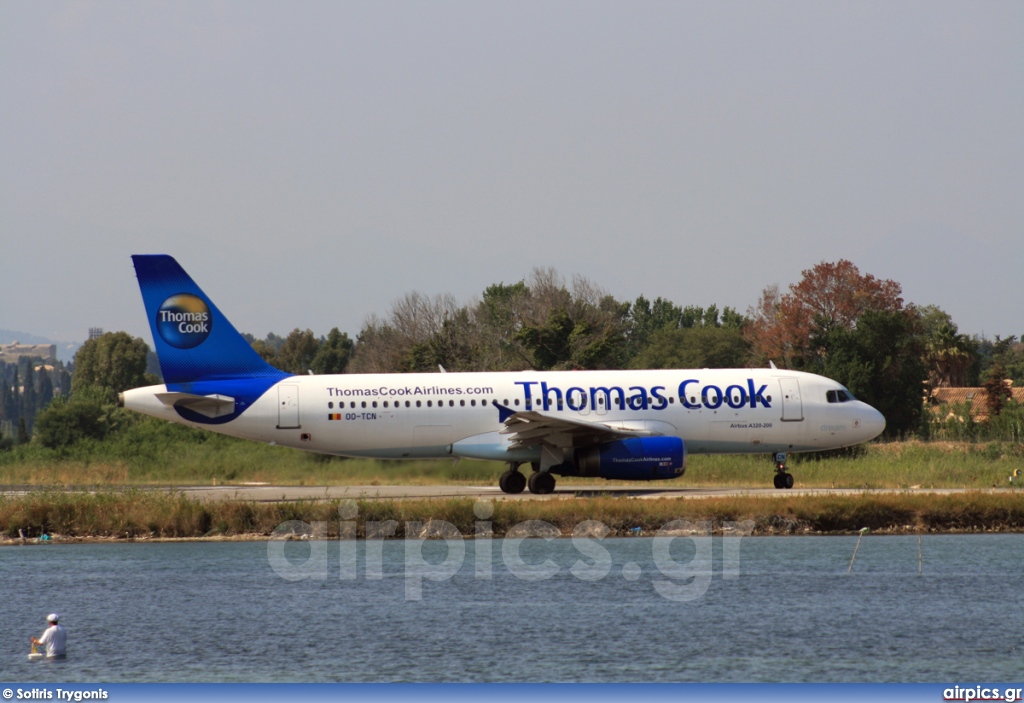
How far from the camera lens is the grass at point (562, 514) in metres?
31.1

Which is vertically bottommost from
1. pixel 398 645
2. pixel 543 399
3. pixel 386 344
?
pixel 398 645

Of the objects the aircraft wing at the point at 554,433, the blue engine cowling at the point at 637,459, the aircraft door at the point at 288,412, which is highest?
the aircraft door at the point at 288,412

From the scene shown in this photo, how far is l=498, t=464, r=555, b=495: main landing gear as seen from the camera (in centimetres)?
3662

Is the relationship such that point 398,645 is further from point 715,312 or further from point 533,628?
point 715,312

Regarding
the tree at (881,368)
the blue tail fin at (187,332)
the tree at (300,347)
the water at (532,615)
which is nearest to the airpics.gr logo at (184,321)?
the blue tail fin at (187,332)

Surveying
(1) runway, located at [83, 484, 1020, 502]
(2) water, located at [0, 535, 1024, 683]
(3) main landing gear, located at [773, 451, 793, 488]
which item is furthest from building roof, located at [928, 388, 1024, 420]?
(2) water, located at [0, 535, 1024, 683]

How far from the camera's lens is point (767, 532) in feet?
101

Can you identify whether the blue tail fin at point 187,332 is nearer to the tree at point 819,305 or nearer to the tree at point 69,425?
the tree at point 69,425

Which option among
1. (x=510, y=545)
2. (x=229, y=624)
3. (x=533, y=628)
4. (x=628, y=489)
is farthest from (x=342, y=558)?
(x=628, y=489)

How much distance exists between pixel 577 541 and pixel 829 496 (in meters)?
6.57

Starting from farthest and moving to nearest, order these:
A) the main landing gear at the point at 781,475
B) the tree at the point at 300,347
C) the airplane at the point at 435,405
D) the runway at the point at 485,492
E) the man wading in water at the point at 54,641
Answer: the tree at the point at 300,347 → the main landing gear at the point at 781,475 → the airplane at the point at 435,405 → the runway at the point at 485,492 → the man wading in water at the point at 54,641

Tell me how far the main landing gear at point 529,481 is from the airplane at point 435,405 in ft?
0.09

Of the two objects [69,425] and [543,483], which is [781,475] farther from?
[69,425]

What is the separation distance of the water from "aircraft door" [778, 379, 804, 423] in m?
7.33
